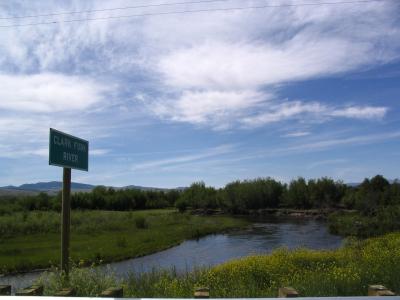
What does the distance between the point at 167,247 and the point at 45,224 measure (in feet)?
55.3

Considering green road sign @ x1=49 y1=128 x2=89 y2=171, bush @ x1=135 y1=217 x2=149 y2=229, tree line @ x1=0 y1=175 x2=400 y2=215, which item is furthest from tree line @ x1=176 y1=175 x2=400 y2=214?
green road sign @ x1=49 y1=128 x2=89 y2=171

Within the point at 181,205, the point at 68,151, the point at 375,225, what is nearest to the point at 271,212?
the point at 181,205

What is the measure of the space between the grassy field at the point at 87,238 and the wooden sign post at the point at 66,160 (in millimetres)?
16559

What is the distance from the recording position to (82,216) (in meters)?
63.0

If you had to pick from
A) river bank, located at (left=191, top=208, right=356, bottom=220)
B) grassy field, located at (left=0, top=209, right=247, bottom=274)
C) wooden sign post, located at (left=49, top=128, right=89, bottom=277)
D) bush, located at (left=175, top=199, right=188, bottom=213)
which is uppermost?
bush, located at (left=175, top=199, right=188, bottom=213)

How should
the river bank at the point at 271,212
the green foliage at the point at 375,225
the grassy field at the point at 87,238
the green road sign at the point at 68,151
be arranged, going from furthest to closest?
1. the river bank at the point at 271,212
2. the green foliage at the point at 375,225
3. the grassy field at the point at 87,238
4. the green road sign at the point at 68,151

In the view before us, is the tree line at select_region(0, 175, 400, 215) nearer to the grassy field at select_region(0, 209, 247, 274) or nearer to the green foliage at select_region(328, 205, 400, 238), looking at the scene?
the grassy field at select_region(0, 209, 247, 274)

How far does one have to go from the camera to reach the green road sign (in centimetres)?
708

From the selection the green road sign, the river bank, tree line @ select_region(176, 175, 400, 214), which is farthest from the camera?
tree line @ select_region(176, 175, 400, 214)

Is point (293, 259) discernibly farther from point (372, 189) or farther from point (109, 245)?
point (372, 189)

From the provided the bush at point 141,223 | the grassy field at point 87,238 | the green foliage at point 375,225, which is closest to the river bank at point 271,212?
the grassy field at point 87,238

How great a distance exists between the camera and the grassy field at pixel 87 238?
32.4 metres

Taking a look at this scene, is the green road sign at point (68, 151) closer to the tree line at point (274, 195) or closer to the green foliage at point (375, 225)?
the green foliage at point (375, 225)

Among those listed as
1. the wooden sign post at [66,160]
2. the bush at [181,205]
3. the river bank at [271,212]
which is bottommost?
the wooden sign post at [66,160]
